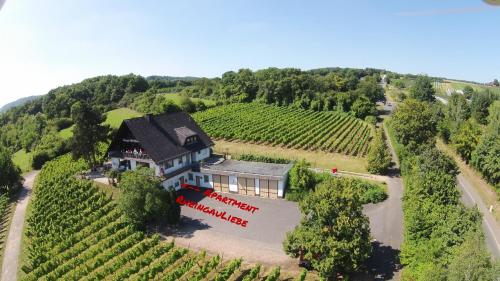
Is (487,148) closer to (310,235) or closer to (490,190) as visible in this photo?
(490,190)

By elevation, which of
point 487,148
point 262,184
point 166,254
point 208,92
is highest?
point 208,92

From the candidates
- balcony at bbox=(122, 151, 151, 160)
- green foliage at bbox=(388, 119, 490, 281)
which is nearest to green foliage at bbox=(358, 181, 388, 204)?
green foliage at bbox=(388, 119, 490, 281)

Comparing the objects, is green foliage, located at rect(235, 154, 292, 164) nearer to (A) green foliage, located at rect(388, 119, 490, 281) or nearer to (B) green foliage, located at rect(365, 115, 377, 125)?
(A) green foliage, located at rect(388, 119, 490, 281)

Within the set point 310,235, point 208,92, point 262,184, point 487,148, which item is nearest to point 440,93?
point 208,92

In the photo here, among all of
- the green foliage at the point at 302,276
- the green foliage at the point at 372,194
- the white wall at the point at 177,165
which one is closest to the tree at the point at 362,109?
the green foliage at the point at 372,194

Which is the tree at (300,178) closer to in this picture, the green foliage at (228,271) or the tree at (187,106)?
the green foliage at (228,271)
